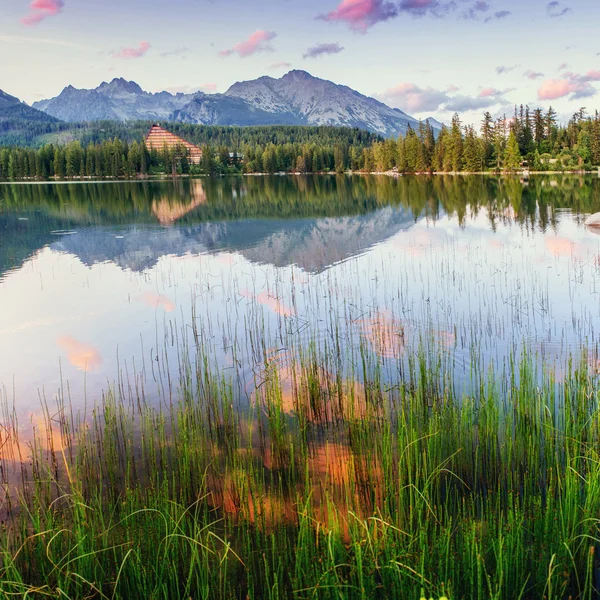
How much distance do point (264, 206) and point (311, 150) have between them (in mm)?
105933

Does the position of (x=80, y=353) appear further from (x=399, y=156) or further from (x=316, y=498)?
(x=399, y=156)

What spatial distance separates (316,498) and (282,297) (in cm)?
1047

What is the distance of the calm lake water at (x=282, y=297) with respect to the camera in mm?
10977

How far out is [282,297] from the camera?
55.0 feet

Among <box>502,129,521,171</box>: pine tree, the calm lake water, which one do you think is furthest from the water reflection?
<box>502,129,521,171</box>: pine tree

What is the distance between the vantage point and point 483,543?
5.09 m

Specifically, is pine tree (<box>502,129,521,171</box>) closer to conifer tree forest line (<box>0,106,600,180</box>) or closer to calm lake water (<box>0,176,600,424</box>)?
conifer tree forest line (<box>0,106,600,180</box>)

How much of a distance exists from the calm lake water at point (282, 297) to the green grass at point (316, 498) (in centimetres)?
102

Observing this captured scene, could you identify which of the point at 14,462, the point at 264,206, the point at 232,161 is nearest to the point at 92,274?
the point at 14,462

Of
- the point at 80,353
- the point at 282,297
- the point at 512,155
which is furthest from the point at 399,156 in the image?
the point at 80,353

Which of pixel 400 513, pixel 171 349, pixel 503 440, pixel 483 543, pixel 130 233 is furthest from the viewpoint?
pixel 130 233

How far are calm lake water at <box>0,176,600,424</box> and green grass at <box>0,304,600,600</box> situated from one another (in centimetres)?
102

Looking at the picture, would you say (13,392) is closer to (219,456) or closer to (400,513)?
(219,456)

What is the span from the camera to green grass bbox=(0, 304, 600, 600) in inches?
182
